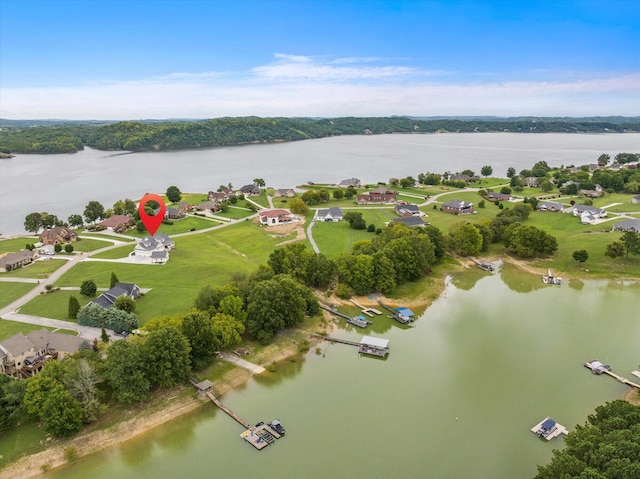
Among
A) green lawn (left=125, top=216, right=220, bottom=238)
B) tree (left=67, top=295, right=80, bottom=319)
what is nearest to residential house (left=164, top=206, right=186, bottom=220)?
green lawn (left=125, top=216, right=220, bottom=238)

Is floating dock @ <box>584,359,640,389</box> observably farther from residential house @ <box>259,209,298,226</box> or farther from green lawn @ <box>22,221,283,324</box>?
residential house @ <box>259,209,298,226</box>

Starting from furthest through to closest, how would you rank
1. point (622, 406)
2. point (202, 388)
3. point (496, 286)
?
point (496, 286) < point (202, 388) < point (622, 406)

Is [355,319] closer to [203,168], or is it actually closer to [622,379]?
[622,379]

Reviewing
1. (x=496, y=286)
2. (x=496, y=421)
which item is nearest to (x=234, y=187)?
(x=496, y=286)

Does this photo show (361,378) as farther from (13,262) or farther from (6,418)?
(13,262)

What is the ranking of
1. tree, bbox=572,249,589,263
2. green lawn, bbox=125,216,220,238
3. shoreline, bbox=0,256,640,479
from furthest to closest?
green lawn, bbox=125,216,220,238, tree, bbox=572,249,589,263, shoreline, bbox=0,256,640,479

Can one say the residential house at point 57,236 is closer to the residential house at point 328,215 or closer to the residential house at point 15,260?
the residential house at point 15,260
